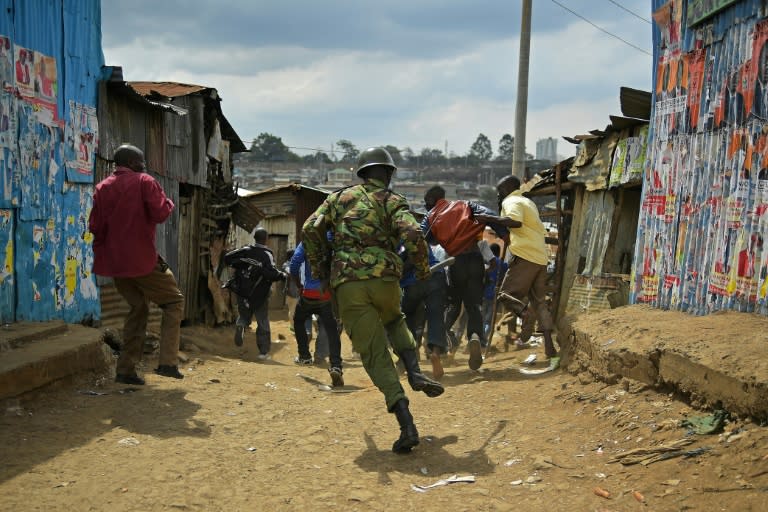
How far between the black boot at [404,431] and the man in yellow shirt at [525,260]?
337 centimetres

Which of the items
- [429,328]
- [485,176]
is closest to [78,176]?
[429,328]

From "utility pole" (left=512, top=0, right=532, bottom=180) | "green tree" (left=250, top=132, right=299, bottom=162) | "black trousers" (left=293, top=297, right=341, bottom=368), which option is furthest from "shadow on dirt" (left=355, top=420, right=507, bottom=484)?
"green tree" (left=250, top=132, right=299, bottom=162)

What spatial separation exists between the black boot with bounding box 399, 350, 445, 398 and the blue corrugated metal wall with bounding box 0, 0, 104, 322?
4201 millimetres

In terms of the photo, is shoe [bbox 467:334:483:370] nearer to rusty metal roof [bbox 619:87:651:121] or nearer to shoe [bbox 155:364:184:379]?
shoe [bbox 155:364:184:379]

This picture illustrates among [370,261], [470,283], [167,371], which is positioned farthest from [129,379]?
[470,283]

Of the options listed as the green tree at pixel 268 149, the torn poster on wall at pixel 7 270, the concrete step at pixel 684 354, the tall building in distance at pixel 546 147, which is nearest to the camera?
the concrete step at pixel 684 354

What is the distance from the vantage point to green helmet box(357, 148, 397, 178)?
5.22 metres

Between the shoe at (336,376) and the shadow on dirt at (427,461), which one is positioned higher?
the shadow on dirt at (427,461)

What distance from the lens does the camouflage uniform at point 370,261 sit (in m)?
4.90

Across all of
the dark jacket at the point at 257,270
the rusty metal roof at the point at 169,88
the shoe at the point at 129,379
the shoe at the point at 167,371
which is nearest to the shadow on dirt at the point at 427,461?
the shoe at the point at 167,371

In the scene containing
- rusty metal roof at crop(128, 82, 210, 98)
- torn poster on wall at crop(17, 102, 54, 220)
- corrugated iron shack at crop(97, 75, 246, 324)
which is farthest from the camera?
rusty metal roof at crop(128, 82, 210, 98)

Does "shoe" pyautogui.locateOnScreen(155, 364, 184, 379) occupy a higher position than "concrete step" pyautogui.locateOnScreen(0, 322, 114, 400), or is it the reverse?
"concrete step" pyautogui.locateOnScreen(0, 322, 114, 400)

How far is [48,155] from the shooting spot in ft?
25.3

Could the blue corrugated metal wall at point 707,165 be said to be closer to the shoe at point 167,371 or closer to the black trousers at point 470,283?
the black trousers at point 470,283
